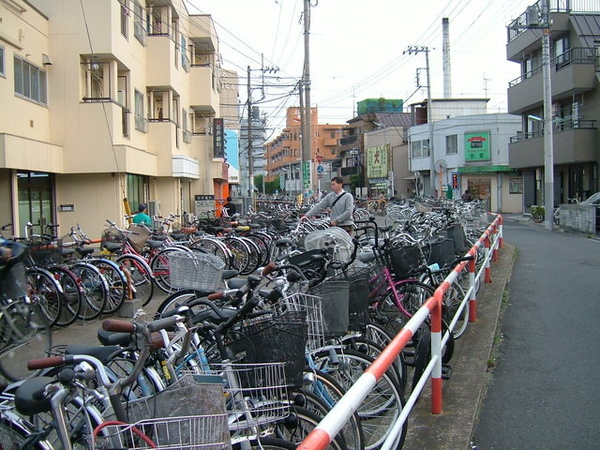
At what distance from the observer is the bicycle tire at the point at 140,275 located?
8125 millimetres

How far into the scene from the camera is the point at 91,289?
7145 millimetres

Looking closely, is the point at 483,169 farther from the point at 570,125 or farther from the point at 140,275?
the point at 140,275

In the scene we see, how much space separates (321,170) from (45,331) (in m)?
23.6

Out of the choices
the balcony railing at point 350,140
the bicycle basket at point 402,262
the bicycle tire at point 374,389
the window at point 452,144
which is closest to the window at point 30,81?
the bicycle basket at point 402,262

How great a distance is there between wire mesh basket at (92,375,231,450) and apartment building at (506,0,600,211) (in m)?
23.7

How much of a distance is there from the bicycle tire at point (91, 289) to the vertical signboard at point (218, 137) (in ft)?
66.8

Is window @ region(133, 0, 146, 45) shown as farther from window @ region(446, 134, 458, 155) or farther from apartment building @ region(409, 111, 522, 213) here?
window @ region(446, 134, 458, 155)

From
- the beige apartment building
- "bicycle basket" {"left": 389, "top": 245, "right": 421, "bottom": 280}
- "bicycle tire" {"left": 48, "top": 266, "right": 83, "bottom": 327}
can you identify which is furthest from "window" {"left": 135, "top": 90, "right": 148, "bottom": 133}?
"bicycle basket" {"left": 389, "top": 245, "right": 421, "bottom": 280}

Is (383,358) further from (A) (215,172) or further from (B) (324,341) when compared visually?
(A) (215,172)

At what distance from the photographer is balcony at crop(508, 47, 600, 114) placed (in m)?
26.2

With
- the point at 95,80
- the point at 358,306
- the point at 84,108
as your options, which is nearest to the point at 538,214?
the point at 95,80

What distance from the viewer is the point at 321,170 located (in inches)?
1107

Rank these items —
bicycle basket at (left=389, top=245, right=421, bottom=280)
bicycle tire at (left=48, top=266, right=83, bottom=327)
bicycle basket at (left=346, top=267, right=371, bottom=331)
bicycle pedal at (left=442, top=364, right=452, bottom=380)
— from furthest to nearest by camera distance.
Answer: bicycle tire at (left=48, top=266, right=83, bottom=327)
bicycle basket at (left=389, top=245, right=421, bottom=280)
bicycle pedal at (left=442, top=364, right=452, bottom=380)
bicycle basket at (left=346, top=267, right=371, bottom=331)

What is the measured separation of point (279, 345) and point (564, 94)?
2949 cm
